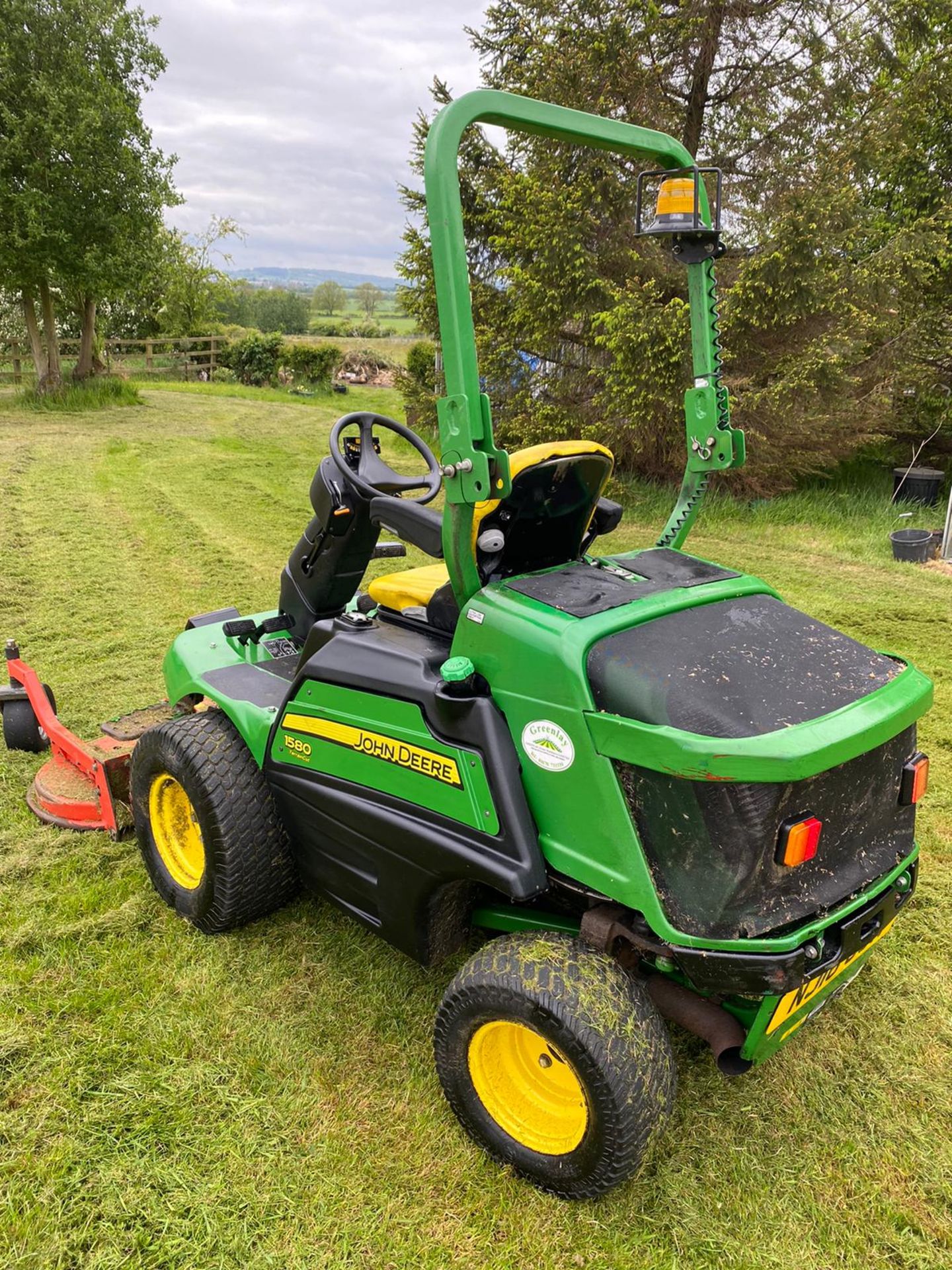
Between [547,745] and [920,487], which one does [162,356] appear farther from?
[547,745]

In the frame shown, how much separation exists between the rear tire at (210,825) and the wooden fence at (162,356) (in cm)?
1919

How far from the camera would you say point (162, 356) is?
21750 millimetres

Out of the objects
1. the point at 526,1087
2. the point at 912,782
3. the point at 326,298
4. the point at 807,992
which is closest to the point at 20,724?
the point at 526,1087

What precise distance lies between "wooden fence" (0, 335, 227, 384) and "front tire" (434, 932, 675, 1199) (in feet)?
67.2

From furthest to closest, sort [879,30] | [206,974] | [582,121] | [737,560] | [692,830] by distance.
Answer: [879,30]
[737,560]
[206,974]
[582,121]
[692,830]

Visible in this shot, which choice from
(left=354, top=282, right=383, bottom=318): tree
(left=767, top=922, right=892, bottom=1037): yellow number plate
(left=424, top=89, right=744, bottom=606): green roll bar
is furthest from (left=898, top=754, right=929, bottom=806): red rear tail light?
(left=354, top=282, right=383, bottom=318): tree

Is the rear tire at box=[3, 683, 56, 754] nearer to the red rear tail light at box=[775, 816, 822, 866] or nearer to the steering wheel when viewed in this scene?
the steering wheel

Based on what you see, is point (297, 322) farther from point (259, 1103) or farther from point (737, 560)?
point (259, 1103)

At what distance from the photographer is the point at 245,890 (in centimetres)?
265

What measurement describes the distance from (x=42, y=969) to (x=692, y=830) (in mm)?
2022

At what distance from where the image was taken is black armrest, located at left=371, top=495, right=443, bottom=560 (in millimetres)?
2336

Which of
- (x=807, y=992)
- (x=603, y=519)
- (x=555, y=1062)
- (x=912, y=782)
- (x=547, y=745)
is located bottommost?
(x=555, y=1062)

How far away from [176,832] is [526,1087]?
150 centimetres

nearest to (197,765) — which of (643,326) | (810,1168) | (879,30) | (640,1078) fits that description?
(640,1078)
